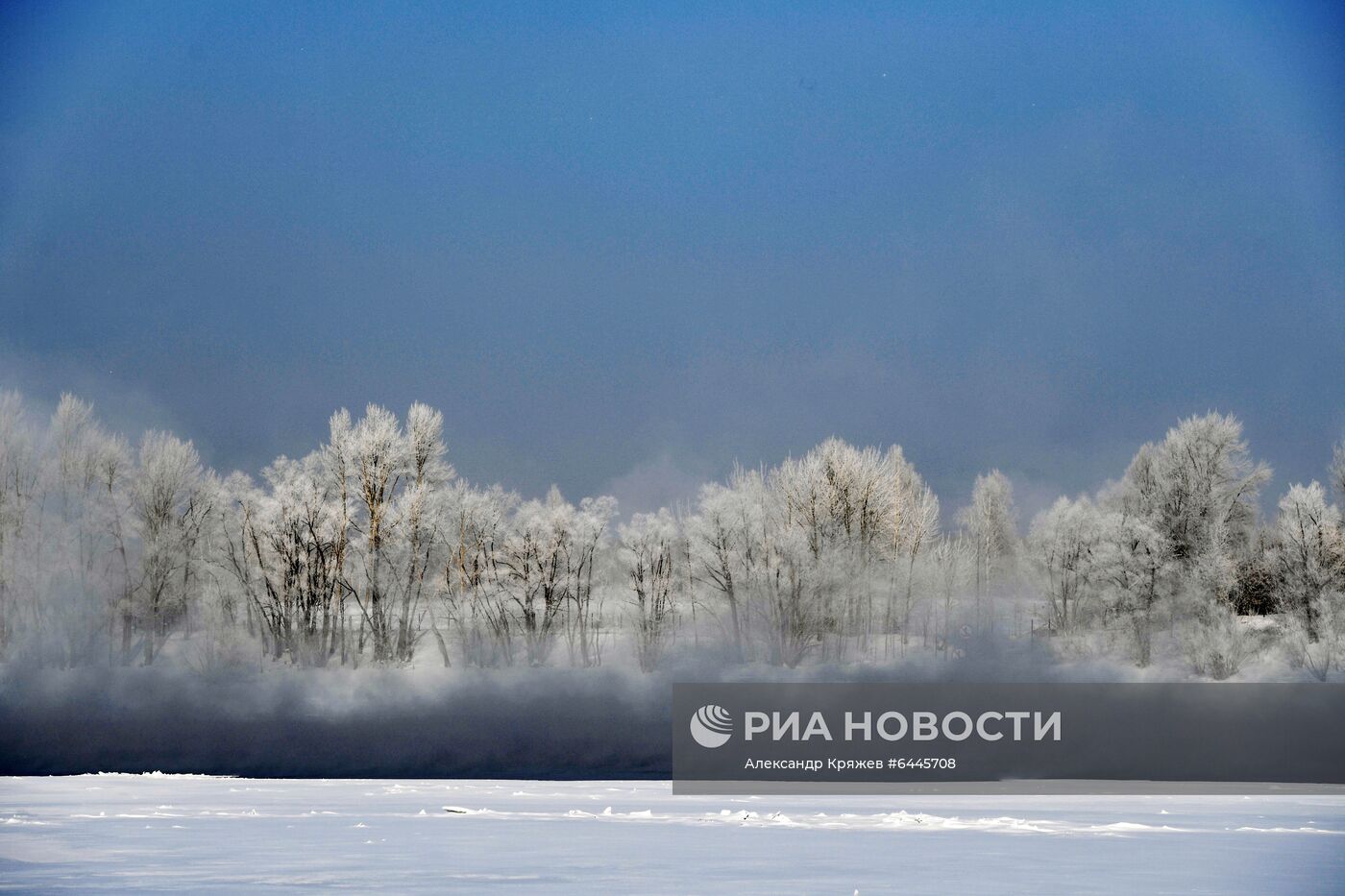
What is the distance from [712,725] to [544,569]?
24.9 ft

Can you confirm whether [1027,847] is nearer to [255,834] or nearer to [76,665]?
[255,834]

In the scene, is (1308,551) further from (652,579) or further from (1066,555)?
(652,579)

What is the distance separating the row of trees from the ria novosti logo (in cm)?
494

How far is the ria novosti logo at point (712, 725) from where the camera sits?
22.8 metres

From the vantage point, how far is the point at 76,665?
29.5 meters

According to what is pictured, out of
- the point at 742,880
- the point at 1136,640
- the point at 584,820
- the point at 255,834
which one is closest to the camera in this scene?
the point at 742,880

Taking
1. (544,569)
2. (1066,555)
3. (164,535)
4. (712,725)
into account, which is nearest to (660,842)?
(712,725)

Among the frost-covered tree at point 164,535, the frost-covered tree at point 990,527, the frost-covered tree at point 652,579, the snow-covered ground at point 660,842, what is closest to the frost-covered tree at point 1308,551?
the frost-covered tree at point 990,527

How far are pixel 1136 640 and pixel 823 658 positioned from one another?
7994mm

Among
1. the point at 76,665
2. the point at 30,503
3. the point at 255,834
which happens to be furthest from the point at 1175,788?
the point at 30,503

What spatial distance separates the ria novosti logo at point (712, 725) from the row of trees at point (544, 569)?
16.2ft

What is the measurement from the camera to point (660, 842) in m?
14.1

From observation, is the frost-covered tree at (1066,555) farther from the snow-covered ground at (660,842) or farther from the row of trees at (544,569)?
the snow-covered ground at (660,842)

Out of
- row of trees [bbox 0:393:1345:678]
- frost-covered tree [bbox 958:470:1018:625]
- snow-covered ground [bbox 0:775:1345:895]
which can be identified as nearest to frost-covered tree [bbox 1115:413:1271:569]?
row of trees [bbox 0:393:1345:678]
